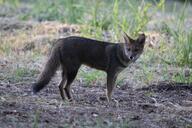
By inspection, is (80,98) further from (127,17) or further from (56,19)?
(56,19)

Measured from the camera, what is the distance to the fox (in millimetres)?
8086

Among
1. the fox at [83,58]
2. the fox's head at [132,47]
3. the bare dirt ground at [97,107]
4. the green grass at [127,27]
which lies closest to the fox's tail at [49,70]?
the fox at [83,58]

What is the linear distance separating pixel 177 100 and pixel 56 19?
6.00 m

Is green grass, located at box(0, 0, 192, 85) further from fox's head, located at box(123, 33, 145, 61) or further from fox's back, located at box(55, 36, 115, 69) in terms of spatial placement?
fox's head, located at box(123, 33, 145, 61)

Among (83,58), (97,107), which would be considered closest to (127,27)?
(83,58)

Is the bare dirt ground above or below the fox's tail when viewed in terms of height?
below

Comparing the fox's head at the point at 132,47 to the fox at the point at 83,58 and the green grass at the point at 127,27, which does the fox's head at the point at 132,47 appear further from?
the green grass at the point at 127,27

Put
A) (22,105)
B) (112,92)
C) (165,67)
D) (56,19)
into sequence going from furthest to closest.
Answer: (56,19) < (165,67) < (112,92) < (22,105)

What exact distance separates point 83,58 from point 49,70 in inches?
18.1

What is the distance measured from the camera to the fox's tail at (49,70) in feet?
26.0

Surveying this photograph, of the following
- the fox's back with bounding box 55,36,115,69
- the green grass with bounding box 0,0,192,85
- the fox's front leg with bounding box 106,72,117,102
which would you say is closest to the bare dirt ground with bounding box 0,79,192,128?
the fox's front leg with bounding box 106,72,117,102

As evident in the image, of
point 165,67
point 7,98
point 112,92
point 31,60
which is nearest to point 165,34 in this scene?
point 165,67

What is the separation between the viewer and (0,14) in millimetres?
14625

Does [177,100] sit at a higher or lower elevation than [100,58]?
lower
